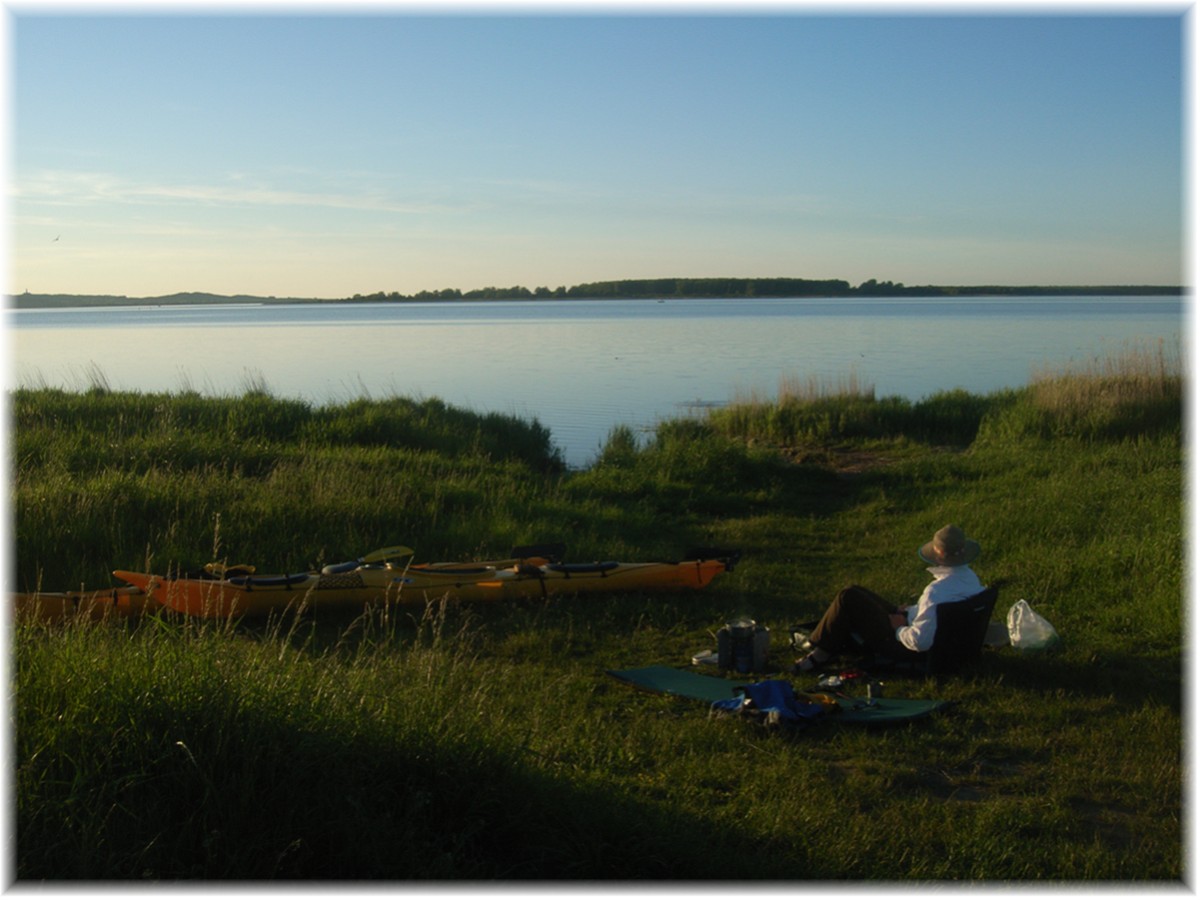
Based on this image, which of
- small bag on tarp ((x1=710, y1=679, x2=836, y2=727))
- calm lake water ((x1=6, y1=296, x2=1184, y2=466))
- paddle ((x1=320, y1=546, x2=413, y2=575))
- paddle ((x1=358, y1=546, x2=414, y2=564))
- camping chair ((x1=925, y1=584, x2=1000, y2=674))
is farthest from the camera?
calm lake water ((x1=6, y1=296, x2=1184, y2=466))

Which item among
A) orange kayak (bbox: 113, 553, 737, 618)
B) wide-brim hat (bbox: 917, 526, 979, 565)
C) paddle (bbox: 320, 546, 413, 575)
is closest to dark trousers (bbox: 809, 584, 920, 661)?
wide-brim hat (bbox: 917, 526, 979, 565)

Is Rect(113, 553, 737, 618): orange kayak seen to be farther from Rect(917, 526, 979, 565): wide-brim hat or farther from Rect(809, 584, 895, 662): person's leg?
Rect(917, 526, 979, 565): wide-brim hat

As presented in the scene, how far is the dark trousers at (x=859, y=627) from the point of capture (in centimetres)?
634

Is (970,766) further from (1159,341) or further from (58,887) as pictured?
(1159,341)

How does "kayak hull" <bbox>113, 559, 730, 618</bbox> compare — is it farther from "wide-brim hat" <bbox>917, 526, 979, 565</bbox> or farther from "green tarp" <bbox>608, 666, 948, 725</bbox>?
"wide-brim hat" <bbox>917, 526, 979, 565</bbox>

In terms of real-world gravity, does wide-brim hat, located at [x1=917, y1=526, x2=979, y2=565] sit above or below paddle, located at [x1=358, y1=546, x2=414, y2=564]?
above

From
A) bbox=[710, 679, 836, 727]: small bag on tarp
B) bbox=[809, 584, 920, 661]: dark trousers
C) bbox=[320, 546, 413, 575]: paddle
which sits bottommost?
bbox=[710, 679, 836, 727]: small bag on tarp

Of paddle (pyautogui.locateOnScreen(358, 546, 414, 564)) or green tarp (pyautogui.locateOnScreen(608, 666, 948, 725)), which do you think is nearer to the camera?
green tarp (pyautogui.locateOnScreen(608, 666, 948, 725))

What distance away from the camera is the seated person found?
20.3ft

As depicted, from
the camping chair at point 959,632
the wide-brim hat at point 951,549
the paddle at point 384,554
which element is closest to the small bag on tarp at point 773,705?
the camping chair at point 959,632

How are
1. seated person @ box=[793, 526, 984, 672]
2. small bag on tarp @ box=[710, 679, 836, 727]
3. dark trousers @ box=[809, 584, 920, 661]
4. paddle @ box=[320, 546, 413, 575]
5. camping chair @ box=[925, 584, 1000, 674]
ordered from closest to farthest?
small bag on tarp @ box=[710, 679, 836, 727] → camping chair @ box=[925, 584, 1000, 674] → seated person @ box=[793, 526, 984, 672] → dark trousers @ box=[809, 584, 920, 661] → paddle @ box=[320, 546, 413, 575]

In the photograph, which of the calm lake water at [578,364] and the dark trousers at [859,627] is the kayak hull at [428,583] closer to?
the dark trousers at [859,627]

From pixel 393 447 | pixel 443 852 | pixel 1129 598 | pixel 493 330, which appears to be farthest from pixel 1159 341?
pixel 493 330

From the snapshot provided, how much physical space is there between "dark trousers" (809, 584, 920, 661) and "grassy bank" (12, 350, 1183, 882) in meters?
0.30
